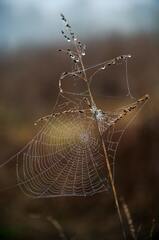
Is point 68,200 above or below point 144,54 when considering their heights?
below

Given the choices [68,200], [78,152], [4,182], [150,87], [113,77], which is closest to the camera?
[78,152]

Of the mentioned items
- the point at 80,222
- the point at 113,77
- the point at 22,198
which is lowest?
the point at 80,222

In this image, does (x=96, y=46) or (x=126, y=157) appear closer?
(x=126, y=157)

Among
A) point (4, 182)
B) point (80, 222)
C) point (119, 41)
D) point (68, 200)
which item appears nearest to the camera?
point (80, 222)

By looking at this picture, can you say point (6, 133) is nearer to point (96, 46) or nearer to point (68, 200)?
point (68, 200)

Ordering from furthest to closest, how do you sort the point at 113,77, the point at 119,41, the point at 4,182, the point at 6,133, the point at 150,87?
the point at 119,41, the point at 113,77, the point at 6,133, the point at 150,87, the point at 4,182

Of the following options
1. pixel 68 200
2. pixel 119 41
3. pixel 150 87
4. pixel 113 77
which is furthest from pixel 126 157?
pixel 119 41

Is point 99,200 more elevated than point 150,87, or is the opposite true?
point 150,87

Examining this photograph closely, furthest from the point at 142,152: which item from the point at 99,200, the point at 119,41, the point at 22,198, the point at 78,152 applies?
the point at 119,41

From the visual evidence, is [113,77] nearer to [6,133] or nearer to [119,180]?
[6,133]
